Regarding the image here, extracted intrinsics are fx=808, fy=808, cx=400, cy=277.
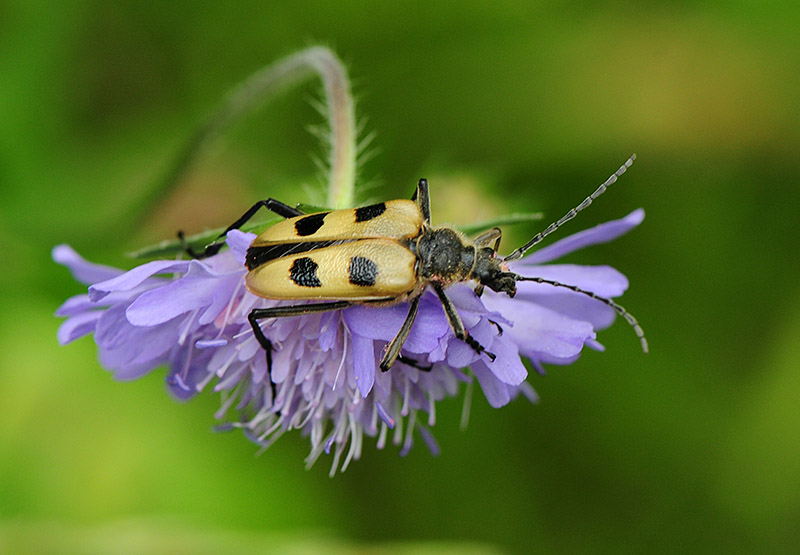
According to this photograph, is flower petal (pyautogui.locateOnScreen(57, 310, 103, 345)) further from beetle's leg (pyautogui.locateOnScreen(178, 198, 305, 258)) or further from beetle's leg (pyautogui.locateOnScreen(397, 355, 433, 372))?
beetle's leg (pyautogui.locateOnScreen(397, 355, 433, 372))

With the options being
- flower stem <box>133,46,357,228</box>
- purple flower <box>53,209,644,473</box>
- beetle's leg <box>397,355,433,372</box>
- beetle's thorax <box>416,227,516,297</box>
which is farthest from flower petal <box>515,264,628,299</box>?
flower stem <box>133,46,357,228</box>

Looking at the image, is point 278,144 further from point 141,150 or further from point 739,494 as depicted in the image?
point 739,494

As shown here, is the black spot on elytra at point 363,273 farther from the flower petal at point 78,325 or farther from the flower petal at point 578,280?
the flower petal at point 78,325

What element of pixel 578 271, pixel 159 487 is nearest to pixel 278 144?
pixel 159 487

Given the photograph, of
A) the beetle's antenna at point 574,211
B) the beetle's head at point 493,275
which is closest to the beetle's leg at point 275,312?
the beetle's head at point 493,275

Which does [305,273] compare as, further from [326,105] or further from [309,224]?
[326,105]
